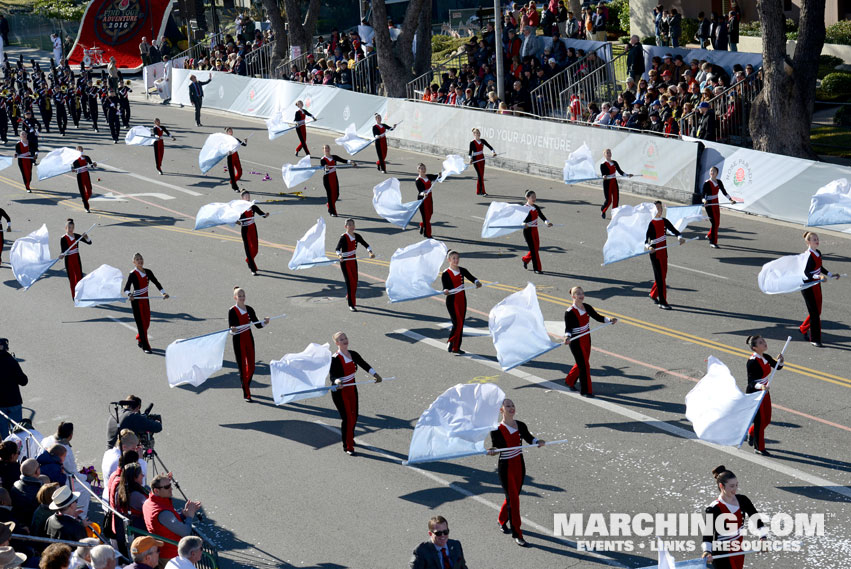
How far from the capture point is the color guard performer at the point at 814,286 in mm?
16062

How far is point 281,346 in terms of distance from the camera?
18.0 meters

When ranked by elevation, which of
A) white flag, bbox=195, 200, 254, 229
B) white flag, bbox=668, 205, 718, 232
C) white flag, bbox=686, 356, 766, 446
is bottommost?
white flag, bbox=686, 356, 766, 446

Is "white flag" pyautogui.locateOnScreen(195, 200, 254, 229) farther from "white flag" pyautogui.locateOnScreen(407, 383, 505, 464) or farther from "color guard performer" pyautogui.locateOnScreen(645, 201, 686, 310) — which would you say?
"white flag" pyautogui.locateOnScreen(407, 383, 505, 464)

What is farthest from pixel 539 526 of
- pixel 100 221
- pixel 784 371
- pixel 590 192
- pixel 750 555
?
pixel 100 221

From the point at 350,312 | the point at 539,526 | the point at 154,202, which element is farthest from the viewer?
the point at 154,202

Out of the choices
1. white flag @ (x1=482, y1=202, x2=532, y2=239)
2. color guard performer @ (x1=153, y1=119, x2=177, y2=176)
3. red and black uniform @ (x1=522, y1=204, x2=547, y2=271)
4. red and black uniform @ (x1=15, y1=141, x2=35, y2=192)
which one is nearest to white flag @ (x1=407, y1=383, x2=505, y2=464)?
red and black uniform @ (x1=522, y1=204, x2=547, y2=271)

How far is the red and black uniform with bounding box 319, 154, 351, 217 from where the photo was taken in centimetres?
2527

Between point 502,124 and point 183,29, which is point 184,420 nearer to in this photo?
point 502,124

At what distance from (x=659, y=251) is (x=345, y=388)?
724cm

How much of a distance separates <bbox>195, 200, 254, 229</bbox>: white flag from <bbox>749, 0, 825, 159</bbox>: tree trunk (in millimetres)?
12874

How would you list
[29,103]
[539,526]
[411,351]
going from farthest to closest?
[29,103]
[411,351]
[539,526]

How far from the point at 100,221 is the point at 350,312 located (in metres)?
10.5

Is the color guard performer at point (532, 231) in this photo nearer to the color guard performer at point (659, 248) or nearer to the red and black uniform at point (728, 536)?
the color guard performer at point (659, 248)

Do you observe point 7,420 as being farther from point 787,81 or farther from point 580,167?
point 787,81
